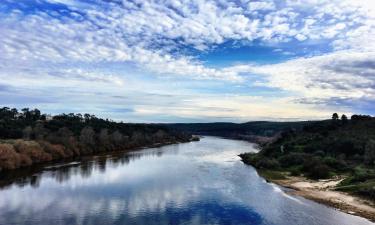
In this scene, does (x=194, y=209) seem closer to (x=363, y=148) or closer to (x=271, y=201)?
(x=271, y=201)

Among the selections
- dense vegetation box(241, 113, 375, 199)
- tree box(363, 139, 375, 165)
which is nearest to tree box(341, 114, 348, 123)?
dense vegetation box(241, 113, 375, 199)

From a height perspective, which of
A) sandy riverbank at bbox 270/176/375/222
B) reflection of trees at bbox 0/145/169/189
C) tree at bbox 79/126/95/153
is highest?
tree at bbox 79/126/95/153

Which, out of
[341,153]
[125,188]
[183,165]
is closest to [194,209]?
[125,188]

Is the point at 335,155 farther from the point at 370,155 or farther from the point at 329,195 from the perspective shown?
the point at 329,195

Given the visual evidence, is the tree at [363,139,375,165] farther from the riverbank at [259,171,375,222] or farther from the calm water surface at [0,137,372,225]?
the calm water surface at [0,137,372,225]

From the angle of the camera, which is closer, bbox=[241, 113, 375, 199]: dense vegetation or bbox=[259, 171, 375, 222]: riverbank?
bbox=[259, 171, 375, 222]: riverbank

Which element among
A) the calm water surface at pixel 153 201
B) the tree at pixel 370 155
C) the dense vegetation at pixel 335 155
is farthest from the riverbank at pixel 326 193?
the tree at pixel 370 155

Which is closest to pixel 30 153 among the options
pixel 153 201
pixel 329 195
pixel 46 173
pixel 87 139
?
pixel 46 173

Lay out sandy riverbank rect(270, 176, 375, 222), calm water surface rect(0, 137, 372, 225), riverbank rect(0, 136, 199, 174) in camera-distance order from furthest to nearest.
Answer: riverbank rect(0, 136, 199, 174)
sandy riverbank rect(270, 176, 375, 222)
calm water surface rect(0, 137, 372, 225)
